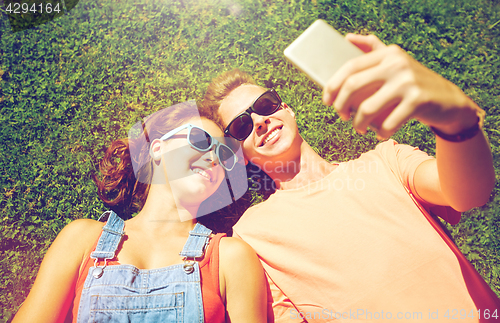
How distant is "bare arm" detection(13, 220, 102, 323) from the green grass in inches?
39.4

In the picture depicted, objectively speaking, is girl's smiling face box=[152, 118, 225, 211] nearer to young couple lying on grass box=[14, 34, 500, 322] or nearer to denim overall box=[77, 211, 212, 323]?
young couple lying on grass box=[14, 34, 500, 322]

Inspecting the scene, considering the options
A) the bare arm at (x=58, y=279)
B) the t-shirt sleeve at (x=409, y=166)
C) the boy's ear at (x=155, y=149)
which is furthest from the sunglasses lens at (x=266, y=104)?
the bare arm at (x=58, y=279)

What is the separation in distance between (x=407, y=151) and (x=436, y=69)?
180 cm

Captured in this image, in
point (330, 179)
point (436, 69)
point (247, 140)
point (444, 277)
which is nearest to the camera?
point (444, 277)

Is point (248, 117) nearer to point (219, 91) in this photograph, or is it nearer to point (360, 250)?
point (219, 91)

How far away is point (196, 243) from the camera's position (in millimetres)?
2582

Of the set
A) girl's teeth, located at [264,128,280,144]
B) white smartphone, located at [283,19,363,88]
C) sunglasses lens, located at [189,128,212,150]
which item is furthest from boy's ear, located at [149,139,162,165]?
white smartphone, located at [283,19,363,88]

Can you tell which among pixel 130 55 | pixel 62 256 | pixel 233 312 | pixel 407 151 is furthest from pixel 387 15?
pixel 62 256

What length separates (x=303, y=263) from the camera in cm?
245

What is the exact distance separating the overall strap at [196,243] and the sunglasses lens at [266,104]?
1307mm

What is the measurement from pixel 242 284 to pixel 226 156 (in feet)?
3.97

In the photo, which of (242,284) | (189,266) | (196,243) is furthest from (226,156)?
(242,284)

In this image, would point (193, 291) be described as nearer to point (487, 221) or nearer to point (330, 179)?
point (330, 179)

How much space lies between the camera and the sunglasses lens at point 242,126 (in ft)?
9.48
